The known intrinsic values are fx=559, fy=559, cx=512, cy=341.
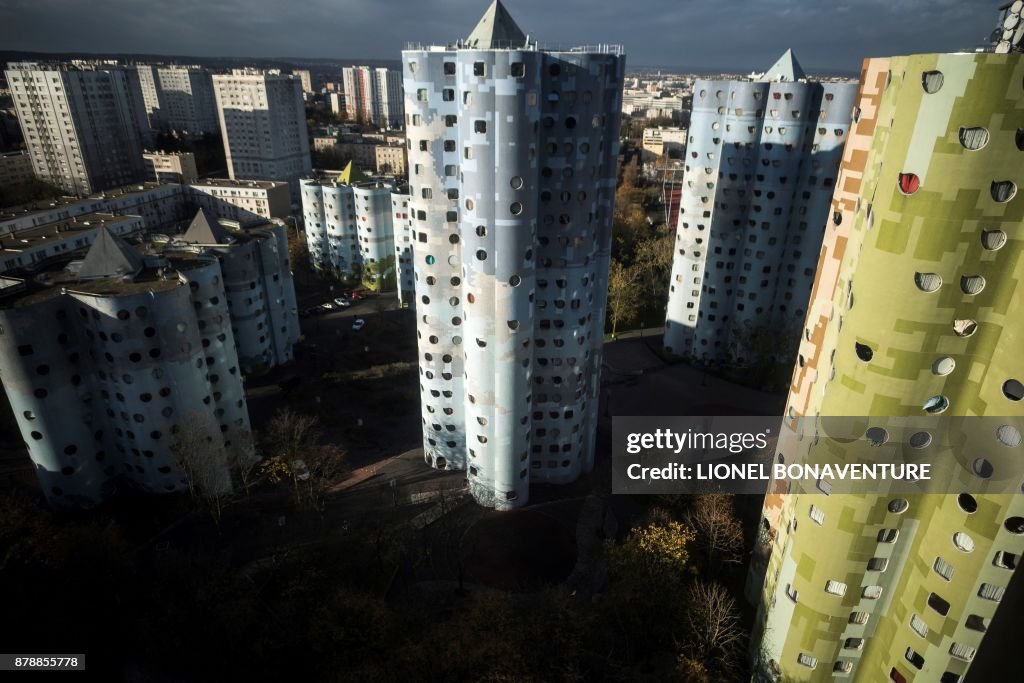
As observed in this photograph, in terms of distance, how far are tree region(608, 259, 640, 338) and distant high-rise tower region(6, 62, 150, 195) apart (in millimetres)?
124507

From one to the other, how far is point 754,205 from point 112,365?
67560 millimetres

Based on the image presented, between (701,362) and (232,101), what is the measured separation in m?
144

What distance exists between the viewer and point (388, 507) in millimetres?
49906

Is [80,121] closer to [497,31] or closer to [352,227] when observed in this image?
[352,227]

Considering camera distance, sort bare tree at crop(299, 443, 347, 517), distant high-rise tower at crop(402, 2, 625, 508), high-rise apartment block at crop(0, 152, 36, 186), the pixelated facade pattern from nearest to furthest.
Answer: distant high-rise tower at crop(402, 2, 625, 508)
the pixelated facade pattern
bare tree at crop(299, 443, 347, 517)
high-rise apartment block at crop(0, 152, 36, 186)

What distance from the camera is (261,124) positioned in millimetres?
151125

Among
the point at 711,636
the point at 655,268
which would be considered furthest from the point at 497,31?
the point at 655,268

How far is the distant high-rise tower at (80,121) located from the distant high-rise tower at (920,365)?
153911mm

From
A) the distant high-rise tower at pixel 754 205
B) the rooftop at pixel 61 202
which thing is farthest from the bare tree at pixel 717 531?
the rooftop at pixel 61 202

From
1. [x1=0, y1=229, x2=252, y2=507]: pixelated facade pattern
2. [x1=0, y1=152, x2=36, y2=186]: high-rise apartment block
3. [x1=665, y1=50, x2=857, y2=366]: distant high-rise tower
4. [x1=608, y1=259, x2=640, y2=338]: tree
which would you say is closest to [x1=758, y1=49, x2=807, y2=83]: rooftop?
[x1=665, y1=50, x2=857, y2=366]: distant high-rise tower

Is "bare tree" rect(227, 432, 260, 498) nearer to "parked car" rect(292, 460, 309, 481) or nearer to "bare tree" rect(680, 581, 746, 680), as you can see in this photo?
"parked car" rect(292, 460, 309, 481)

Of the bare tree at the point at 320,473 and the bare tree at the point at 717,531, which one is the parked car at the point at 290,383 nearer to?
the bare tree at the point at 320,473

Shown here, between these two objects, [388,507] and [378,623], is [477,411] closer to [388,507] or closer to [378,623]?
[388,507]

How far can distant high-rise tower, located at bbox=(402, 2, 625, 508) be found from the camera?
126ft
